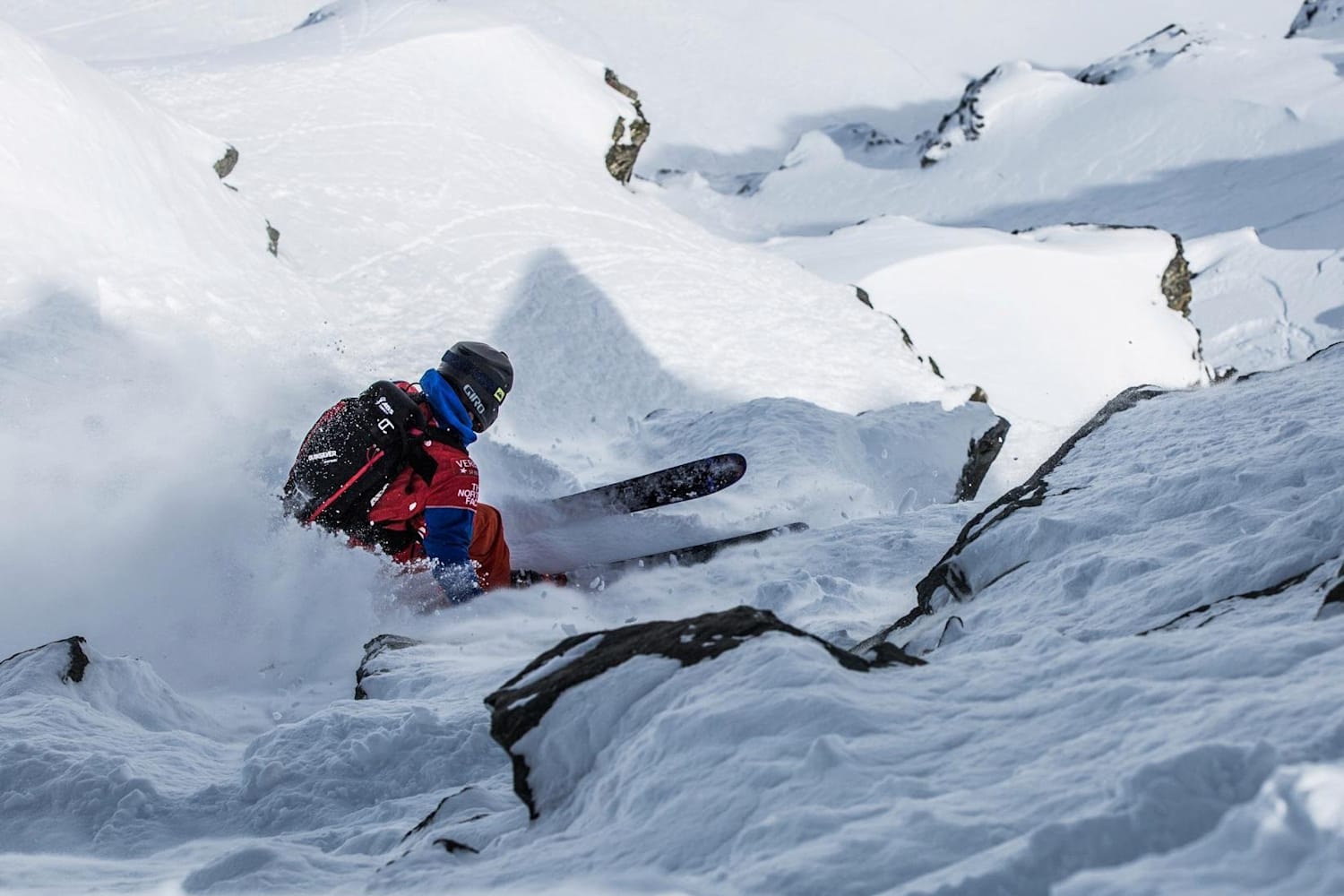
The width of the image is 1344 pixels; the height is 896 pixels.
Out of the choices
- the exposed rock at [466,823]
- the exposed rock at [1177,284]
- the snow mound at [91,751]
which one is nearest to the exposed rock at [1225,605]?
the exposed rock at [466,823]

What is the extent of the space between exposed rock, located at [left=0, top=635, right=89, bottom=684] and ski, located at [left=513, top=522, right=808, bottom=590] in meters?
2.04

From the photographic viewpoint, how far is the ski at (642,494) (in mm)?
6168

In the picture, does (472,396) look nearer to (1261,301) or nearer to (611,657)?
(611,657)

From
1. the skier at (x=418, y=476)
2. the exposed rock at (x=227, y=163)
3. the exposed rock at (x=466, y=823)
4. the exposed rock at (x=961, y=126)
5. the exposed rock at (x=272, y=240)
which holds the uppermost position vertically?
the exposed rock at (x=961, y=126)

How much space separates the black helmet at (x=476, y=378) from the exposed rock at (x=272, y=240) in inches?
254

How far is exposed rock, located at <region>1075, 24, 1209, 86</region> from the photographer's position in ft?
125

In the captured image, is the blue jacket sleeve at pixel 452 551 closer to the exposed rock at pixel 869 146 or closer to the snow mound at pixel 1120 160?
the snow mound at pixel 1120 160

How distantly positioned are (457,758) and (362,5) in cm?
1811

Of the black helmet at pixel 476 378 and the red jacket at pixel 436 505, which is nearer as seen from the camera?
the red jacket at pixel 436 505

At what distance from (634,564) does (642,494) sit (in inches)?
34.7

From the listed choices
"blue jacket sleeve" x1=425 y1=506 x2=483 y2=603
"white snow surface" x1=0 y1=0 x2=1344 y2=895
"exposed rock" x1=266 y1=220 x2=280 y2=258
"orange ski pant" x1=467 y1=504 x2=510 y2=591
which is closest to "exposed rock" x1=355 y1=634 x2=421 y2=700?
"white snow surface" x1=0 y1=0 x2=1344 y2=895

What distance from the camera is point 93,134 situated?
8.16m

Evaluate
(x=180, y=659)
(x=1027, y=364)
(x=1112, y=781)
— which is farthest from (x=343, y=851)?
(x=1027, y=364)

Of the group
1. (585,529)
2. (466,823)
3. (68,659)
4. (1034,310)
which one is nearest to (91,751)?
(68,659)
